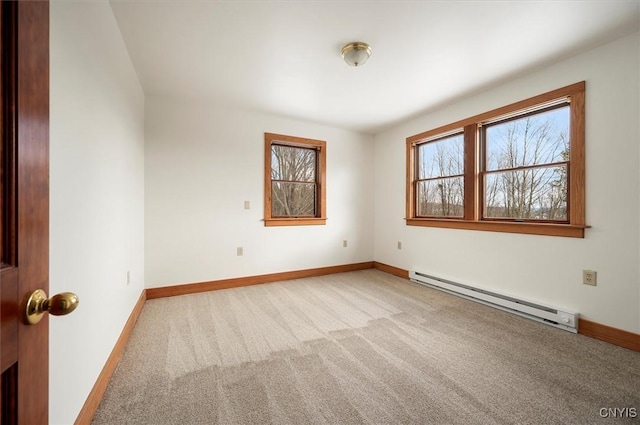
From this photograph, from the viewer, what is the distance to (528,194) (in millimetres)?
2625

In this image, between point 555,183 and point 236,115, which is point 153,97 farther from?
Answer: point 555,183

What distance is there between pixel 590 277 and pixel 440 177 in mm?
1796

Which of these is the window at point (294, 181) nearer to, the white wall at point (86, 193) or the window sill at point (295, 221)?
the window sill at point (295, 221)

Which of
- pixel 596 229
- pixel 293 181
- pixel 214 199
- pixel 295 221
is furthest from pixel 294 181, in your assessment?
pixel 596 229

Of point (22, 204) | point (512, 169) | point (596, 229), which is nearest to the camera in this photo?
point (22, 204)

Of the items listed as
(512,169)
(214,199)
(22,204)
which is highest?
(512,169)

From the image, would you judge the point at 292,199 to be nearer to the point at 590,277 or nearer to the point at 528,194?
the point at 528,194

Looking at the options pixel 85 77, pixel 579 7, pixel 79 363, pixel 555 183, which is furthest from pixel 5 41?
pixel 555 183

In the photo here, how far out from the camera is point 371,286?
11.4ft

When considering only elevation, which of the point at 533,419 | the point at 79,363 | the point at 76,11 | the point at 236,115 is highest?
the point at 236,115

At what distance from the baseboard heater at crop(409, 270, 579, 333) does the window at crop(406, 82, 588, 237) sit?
680 mm

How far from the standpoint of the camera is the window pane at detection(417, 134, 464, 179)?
130 inches

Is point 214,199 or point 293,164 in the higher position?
point 293,164

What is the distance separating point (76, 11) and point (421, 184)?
3727mm
